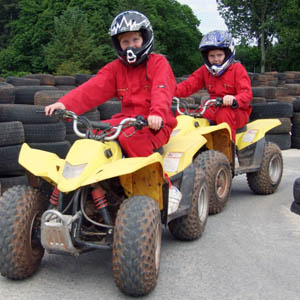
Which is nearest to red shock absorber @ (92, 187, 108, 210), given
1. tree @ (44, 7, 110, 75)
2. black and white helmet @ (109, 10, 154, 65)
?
Result: black and white helmet @ (109, 10, 154, 65)

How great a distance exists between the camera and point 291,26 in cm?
5847

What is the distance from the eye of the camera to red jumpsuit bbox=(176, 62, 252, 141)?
688 cm

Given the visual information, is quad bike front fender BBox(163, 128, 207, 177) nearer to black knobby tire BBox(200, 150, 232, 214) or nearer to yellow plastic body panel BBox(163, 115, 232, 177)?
yellow plastic body panel BBox(163, 115, 232, 177)

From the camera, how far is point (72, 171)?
388cm

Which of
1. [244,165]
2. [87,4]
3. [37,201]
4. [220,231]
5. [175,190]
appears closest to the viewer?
[37,201]

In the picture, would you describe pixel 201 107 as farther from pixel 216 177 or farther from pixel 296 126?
pixel 296 126

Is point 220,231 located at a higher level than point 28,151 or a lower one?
lower

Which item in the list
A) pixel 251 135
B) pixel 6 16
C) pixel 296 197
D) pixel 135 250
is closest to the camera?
pixel 135 250

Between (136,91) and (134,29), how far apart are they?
58 centimetres

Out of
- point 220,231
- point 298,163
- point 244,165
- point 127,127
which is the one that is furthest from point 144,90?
point 298,163

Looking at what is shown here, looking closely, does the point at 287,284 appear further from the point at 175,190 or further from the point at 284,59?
the point at 284,59

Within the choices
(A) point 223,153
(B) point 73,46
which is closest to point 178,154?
(A) point 223,153

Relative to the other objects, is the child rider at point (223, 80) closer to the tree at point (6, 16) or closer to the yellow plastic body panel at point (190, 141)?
the yellow plastic body panel at point (190, 141)

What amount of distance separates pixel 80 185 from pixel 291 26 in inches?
2304
